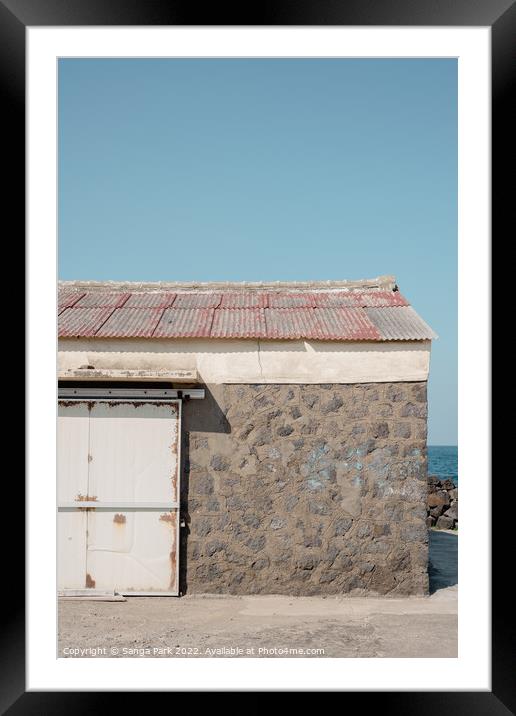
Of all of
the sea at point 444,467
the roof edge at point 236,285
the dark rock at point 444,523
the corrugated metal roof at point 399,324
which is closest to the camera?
the corrugated metal roof at point 399,324

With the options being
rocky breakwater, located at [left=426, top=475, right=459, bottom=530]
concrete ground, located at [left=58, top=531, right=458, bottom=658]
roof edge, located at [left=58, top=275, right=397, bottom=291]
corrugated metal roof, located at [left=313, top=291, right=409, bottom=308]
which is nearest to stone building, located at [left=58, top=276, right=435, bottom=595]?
concrete ground, located at [left=58, top=531, right=458, bottom=658]

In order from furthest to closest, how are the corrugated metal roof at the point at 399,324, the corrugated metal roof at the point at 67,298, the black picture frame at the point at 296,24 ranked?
the corrugated metal roof at the point at 67,298 < the corrugated metal roof at the point at 399,324 < the black picture frame at the point at 296,24

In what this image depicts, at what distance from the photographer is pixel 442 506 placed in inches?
592

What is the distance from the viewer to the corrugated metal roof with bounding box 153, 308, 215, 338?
23.0ft

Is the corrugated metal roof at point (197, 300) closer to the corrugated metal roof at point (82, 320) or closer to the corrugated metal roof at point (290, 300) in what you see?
the corrugated metal roof at point (290, 300)

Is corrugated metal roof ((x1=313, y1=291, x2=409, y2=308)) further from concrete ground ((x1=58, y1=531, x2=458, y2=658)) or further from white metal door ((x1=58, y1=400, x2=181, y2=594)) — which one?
concrete ground ((x1=58, y1=531, x2=458, y2=658))

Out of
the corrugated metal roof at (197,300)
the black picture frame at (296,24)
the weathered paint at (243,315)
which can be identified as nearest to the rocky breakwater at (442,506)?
the weathered paint at (243,315)

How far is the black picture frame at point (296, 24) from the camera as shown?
289 centimetres

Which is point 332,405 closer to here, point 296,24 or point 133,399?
point 133,399

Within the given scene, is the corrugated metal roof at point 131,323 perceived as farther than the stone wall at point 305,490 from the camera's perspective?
Yes
